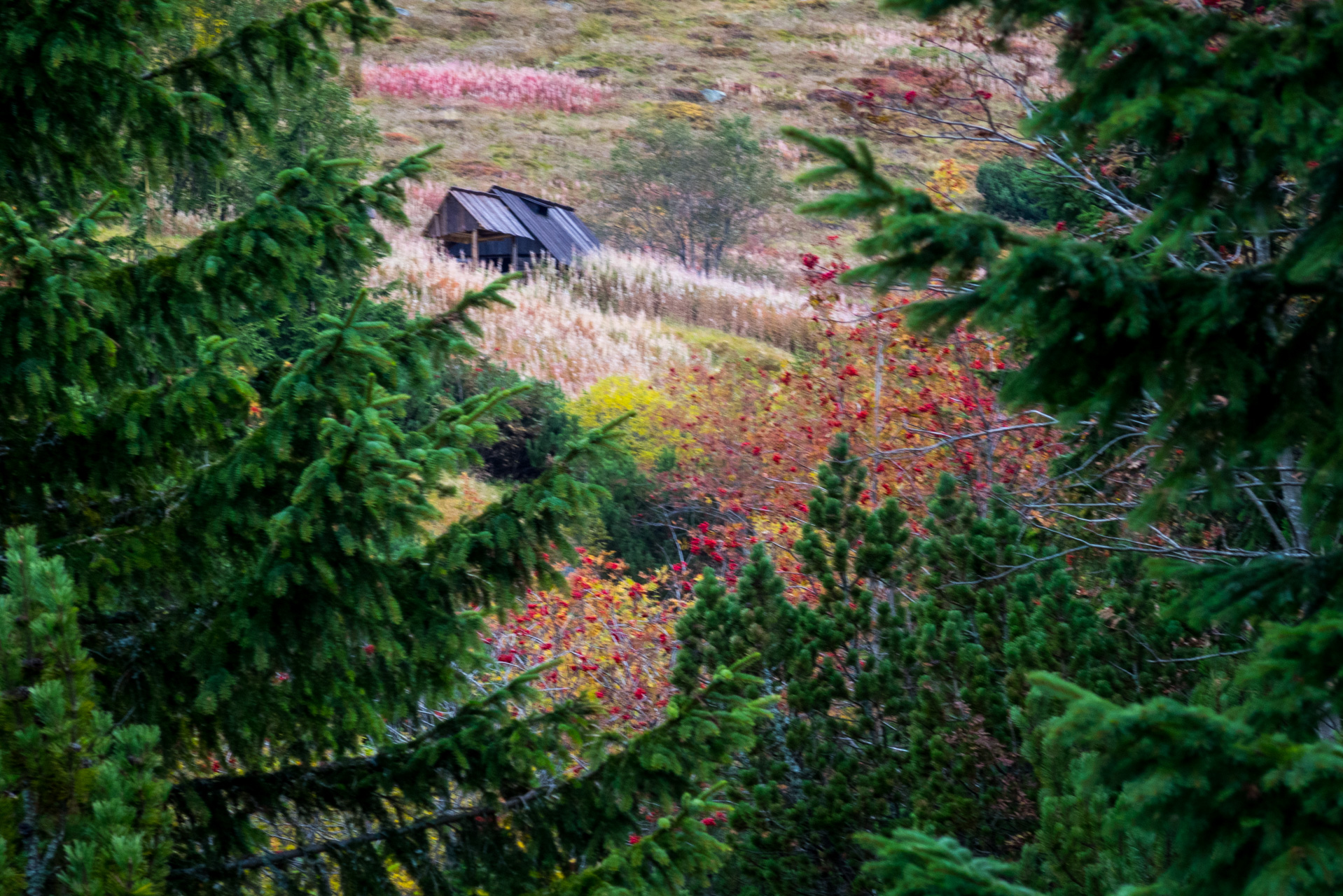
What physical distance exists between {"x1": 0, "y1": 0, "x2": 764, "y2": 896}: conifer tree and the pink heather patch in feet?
150

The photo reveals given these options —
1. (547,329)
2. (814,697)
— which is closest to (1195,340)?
(814,697)

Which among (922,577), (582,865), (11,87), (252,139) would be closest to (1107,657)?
(922,577)

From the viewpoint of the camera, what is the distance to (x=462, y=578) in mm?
3498

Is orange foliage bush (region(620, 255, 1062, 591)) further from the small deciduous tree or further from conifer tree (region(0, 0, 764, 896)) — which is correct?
the small deciduous tree

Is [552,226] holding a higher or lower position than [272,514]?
lower

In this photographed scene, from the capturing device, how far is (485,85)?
47969mm

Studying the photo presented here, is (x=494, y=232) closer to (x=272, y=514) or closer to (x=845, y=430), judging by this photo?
(x=845, y=430)

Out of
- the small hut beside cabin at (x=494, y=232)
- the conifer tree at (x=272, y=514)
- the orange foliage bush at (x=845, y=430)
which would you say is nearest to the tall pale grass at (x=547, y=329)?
the small hut beside cabin at (x=494, y=232)

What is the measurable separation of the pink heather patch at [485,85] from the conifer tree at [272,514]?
1806 inches

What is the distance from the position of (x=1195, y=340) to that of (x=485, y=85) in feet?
165

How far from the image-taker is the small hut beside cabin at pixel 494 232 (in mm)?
23797

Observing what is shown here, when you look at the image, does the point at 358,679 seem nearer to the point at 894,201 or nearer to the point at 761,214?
the point at 894,201

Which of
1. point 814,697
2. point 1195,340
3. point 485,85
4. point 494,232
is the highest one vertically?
point 1195,340

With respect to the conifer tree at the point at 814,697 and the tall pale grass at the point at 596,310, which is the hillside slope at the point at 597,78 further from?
the conifer tree at the point at 814,697
